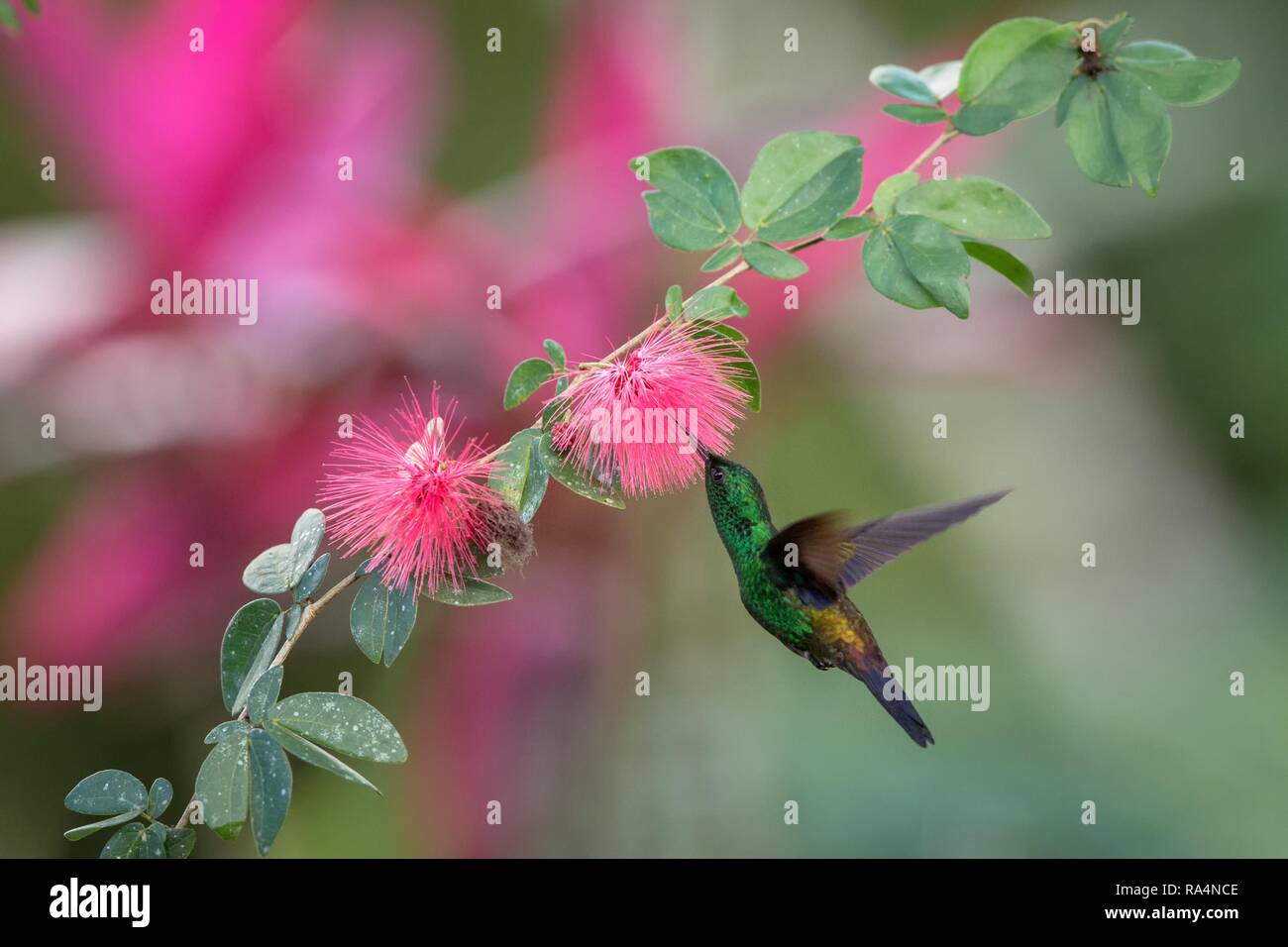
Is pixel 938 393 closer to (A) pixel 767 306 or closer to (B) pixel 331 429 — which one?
(A) pixel 767 306

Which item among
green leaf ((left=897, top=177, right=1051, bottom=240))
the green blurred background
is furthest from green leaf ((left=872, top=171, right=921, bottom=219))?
the green blurred background

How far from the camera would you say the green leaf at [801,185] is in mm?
275

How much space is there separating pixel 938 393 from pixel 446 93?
1.49 feet

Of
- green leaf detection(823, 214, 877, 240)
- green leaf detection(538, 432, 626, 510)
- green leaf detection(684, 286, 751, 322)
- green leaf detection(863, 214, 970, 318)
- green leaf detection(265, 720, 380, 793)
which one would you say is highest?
green leaf detection(823, 214, 877, 240)

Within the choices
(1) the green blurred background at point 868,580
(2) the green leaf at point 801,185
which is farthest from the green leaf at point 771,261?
(1) the green blurred background at point 868,580

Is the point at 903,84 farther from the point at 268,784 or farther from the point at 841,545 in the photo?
the point at 268,784

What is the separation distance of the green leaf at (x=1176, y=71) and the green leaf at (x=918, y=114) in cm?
4

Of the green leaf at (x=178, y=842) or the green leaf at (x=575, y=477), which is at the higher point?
the green leaf at (x=575, y=477)

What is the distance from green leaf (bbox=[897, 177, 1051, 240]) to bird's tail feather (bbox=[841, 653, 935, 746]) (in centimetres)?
15

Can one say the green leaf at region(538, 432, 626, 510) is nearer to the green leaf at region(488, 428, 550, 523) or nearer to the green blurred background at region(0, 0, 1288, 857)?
the green leaf at region(488, 428, 550, 523)

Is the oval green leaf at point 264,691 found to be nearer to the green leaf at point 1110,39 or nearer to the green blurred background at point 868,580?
the green leaf at point 1110,39

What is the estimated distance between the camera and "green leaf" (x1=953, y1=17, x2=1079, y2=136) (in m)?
0.28

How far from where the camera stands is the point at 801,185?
0.28 metres
